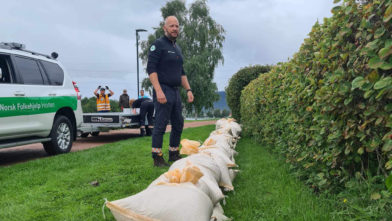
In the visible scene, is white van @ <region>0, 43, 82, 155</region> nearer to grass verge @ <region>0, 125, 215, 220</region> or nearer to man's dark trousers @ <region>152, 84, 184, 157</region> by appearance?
grass verge @ <region>0, 125, 215, 220</region>

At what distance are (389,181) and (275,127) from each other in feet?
11.4

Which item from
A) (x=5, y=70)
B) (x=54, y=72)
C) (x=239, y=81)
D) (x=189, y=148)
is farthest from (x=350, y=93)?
(x=239, y=81)

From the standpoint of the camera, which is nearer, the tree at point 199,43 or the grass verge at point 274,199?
the grass verge at point 274,199

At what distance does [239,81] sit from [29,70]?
8.47 meters

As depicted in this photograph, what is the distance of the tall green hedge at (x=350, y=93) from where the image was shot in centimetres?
165

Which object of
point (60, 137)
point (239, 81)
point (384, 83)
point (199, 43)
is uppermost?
point (199, 43)

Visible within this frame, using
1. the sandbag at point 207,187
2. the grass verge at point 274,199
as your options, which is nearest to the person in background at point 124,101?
the grass verge at point 274,199

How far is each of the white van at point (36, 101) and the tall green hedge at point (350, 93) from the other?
4.59 metres

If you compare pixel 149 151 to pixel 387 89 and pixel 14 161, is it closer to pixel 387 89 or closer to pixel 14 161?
pixel 14 161

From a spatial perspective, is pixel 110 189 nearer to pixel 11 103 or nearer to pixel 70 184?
pixel 70 184

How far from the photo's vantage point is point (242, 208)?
267cm

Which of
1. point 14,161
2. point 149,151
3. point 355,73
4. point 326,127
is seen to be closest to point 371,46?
point 355,73

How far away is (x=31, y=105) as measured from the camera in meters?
5.45

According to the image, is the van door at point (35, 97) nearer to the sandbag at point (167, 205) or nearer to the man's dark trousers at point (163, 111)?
the man's dark trousers at point (163, 111)
